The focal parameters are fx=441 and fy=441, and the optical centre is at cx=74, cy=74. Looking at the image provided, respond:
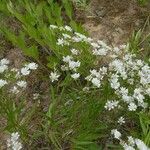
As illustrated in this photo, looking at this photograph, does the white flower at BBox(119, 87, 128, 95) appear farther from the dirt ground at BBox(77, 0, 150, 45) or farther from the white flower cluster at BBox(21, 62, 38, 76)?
the dirt ground at BBox(77, 0, 150, 45)

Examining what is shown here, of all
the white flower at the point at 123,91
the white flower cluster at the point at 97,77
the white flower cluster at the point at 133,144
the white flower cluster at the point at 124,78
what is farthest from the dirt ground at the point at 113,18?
the white flower cluster at the point at 133,144

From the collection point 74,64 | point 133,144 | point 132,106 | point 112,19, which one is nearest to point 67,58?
point 74,64

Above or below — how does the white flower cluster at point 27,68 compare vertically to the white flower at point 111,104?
above

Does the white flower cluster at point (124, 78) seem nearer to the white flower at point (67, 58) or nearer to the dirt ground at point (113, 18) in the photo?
the white flower at point (67, 58)

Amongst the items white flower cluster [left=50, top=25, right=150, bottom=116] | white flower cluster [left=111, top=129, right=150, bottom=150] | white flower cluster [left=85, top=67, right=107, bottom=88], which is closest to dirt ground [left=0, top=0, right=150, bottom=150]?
white flower cluster [left=50, top=25, right=150, bottom=116]

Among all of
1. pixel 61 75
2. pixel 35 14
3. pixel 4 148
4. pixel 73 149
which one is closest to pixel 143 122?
pixel 73 149

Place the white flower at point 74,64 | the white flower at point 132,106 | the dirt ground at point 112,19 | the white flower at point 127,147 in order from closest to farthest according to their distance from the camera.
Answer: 1. the white flower at point 127,147
2. the white flower at point 132,106
3. the white flower at point 74,64
4. the dirt ground at point 112,19

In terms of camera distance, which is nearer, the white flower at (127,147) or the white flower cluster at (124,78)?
the white flower at (127,147)

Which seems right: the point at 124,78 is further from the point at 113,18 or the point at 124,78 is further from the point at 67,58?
the point at 113,18

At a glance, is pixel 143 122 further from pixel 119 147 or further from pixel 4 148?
pixel 4 148
